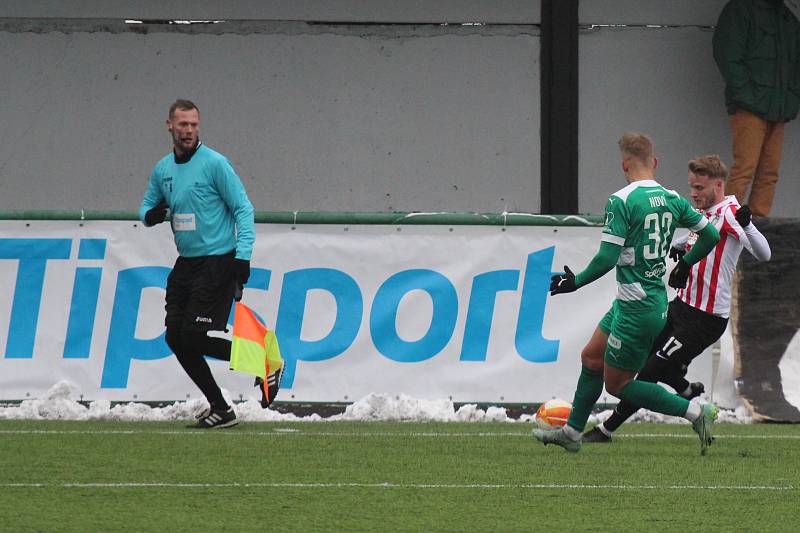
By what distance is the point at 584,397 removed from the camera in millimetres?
8125

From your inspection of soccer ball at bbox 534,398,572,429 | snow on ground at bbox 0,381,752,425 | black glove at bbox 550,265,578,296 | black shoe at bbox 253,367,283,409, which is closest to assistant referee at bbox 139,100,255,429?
black shoe at bbox 253,367,283,409

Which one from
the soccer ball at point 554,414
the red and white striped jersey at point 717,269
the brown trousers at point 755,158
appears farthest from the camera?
the brown trousers at point 755,158

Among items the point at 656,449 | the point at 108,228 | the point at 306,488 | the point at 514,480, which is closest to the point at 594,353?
the point at 656,449

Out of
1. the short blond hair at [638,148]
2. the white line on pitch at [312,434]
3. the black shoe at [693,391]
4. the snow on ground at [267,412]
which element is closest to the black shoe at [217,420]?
the white line on pitch at [312,434]

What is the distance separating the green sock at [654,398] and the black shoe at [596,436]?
2.43 feet

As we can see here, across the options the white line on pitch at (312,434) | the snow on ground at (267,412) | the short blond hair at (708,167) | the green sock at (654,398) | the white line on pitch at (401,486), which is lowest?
the white line on pitch at (401,486)

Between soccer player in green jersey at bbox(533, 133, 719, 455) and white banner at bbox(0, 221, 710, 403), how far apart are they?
218 cm

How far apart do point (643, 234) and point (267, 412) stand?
3303 millimetres

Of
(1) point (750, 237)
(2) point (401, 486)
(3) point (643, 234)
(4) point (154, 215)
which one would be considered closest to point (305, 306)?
(4) point (154, 215)

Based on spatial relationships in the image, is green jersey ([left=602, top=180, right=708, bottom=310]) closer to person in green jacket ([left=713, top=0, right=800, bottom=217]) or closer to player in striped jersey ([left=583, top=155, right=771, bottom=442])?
player in striped jersey ([left=583, top=155, right=771, bottom=442])

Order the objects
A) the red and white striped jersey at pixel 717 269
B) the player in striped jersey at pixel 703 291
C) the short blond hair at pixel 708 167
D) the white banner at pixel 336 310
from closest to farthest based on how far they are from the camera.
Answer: the short blond hair at pixel 708 167 → the player in striped jersey at pixel 703 291 → the red and white striped jersey at pixel 717 269 → the white banner at pixel 336 310

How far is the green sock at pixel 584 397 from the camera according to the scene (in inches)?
320

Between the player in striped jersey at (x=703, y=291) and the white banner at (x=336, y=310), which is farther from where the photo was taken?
the white banner at (x=336, y=310)

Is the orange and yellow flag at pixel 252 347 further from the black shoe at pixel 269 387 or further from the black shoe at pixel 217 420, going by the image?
the black shoe at pixel 217 420
